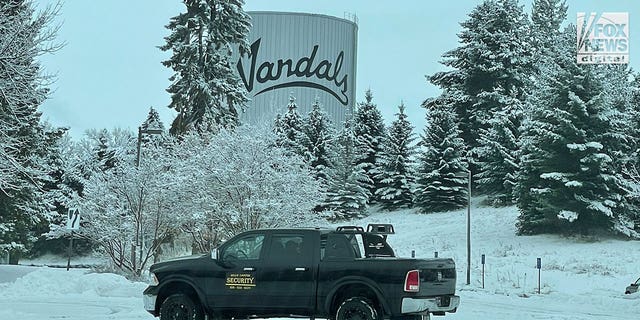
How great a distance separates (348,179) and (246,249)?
49.7 meters

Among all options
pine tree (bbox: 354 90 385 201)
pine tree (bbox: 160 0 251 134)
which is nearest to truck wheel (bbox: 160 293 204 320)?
pine tree (bbox: 160 0 251 134)

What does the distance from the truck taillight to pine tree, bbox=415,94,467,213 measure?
45016 mm

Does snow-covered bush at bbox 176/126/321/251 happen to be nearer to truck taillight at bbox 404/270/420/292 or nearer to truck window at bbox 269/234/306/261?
truck window at bbox 269/234/306/261

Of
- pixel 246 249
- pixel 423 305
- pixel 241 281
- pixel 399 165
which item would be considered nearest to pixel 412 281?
pixel 423 305

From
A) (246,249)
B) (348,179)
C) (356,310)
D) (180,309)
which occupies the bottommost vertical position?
(180,309)

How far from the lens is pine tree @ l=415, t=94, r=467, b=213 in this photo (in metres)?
58.3

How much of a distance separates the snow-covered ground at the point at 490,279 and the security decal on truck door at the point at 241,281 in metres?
3.16

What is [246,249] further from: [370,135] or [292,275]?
[370,135]

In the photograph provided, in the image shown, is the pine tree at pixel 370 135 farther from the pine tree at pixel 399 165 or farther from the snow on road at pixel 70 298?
the snow on road at pixel 70 298

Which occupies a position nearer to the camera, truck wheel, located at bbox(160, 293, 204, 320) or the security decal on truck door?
the security decal on truck door

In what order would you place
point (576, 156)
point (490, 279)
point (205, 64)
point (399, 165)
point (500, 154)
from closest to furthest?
point (490, 279)
point (205, 64)
point (576, 156)
point (500, 154)
point (399, 165)

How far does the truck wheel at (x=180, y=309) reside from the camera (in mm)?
14555

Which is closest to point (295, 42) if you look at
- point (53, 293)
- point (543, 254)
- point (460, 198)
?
point (460, 198)

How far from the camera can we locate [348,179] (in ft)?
210
